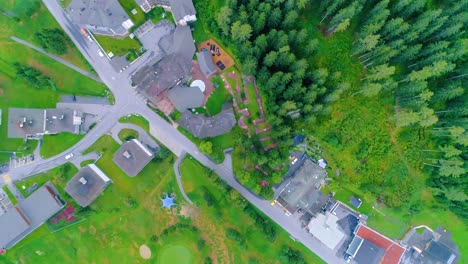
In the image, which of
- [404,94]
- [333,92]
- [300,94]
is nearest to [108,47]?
[300,94]

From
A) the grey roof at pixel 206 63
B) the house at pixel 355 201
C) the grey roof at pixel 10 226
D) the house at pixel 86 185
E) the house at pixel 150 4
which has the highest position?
the house at pixel 150 4

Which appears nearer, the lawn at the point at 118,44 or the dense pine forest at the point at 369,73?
the dense pine forest at the point at 369,73

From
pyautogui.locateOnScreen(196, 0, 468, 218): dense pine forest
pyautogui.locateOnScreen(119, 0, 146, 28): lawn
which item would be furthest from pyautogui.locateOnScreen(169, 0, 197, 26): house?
pyautogui.locateOnScreen(119, 0, 146, 28): lawn

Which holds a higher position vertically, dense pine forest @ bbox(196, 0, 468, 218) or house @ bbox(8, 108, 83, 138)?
dense pine forest @ bbox(196, 0, 468, 218)

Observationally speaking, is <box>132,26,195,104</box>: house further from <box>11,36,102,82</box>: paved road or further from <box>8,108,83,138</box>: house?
<box>8,108,83,138</box>: house

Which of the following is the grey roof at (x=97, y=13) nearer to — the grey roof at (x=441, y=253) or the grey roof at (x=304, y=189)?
the grey roof at (x=304, y=189)

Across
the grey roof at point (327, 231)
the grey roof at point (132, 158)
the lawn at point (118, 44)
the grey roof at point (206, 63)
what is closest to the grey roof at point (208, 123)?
the grey roof at point (206, 63)

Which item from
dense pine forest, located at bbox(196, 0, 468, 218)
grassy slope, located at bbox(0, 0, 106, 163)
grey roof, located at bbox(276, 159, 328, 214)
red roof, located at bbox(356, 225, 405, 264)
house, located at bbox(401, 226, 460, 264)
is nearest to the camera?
dense pine forest, located at bbox(196, 0, 468, 218)
